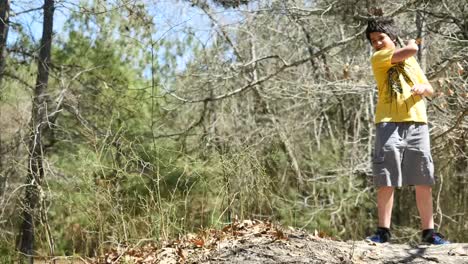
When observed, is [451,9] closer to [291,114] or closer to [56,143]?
[291,114]

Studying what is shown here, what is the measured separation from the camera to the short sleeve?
14.3ft

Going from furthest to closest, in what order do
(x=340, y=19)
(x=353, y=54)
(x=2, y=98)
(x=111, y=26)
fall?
(x=353, y=54), (x=111, y=26), (x=340, y=19), (x=2, y=98)

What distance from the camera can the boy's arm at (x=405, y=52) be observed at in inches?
164

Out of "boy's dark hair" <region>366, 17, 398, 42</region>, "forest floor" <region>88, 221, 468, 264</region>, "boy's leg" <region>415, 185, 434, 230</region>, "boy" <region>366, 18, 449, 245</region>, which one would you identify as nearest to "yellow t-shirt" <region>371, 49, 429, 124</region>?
"boy" <region>366, 18, 449, 245</region>

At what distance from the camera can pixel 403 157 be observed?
4.28 meters

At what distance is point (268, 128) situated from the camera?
12547mm

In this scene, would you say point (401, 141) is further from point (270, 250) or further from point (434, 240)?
point (270, 250)

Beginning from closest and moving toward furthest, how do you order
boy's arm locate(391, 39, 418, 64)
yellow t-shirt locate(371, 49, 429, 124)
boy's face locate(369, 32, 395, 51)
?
boy's arm locate(391, 39, 418, 64) → yellow t-shirt locate(371, 49, 429, 124) → boy's face locate(369, 32, 395, 51)

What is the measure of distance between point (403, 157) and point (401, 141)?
106 mm

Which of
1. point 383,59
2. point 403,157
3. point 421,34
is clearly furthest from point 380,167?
point 421,34

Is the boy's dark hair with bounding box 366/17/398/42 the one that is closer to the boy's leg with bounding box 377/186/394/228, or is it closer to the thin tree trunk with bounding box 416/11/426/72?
the boy's leg with bounding box 377/186/394/228

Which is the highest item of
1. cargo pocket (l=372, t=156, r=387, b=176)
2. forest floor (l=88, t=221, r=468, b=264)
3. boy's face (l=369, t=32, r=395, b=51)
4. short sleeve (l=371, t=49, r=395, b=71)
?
boy's face (l=369, t=32, r=395, b=51)

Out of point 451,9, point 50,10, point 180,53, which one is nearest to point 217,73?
point 180,53

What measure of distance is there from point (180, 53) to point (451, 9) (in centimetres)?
551
